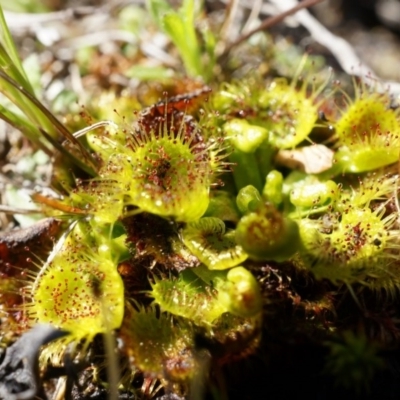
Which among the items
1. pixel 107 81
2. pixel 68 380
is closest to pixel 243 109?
pixel 107 81

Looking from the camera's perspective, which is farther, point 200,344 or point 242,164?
point 242,164

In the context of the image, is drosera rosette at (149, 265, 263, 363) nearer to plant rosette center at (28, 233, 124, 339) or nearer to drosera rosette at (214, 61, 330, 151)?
plant rosette center at (28, 233, 124, 339)

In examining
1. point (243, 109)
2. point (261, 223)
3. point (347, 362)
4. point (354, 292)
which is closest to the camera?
point (261, 223)

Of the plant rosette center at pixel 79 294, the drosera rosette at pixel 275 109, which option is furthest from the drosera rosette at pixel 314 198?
the plant rosette center at pixel 79 294

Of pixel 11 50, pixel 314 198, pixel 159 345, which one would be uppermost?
pixel 11 50

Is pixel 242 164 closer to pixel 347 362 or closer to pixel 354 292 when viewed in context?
pixel 354 292

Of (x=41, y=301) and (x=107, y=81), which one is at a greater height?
(x=107, y=81)

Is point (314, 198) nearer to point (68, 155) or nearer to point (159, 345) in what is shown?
point (159, 345)

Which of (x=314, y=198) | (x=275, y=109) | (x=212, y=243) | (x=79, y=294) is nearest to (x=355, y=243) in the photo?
(x=314, y=198)
